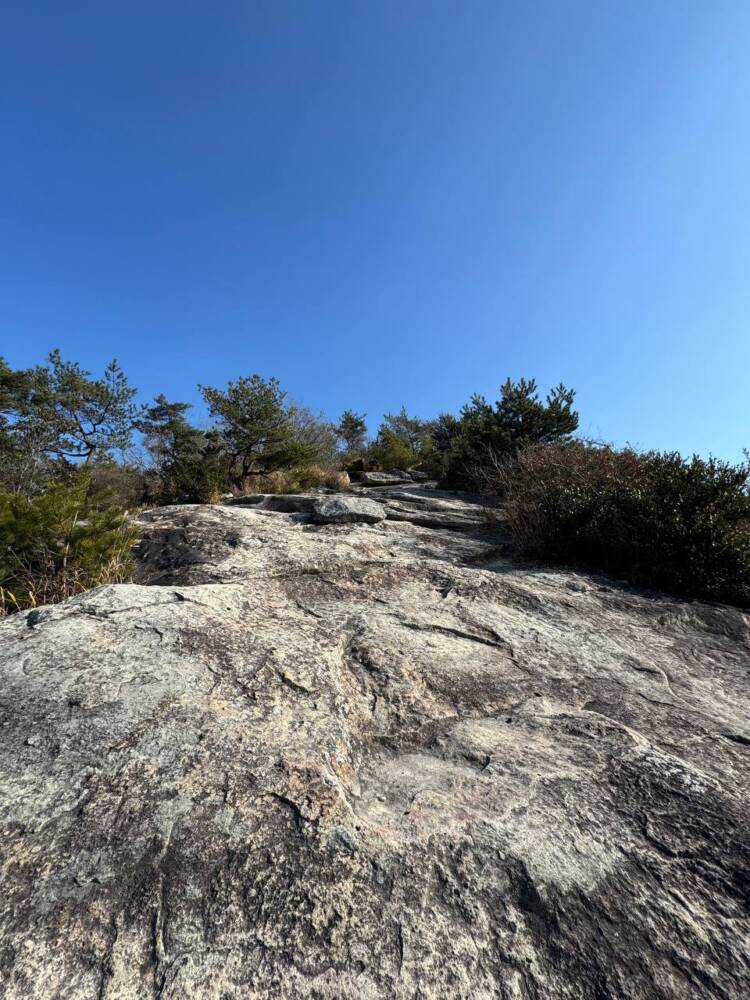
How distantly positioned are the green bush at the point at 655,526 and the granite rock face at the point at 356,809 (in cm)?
151

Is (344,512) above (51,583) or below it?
above

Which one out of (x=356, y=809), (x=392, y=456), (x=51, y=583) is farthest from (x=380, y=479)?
(x=356, y=809)

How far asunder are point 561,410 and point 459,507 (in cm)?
787

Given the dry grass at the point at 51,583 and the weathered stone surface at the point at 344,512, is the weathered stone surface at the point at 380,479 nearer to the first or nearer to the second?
the weathered stone surface at the point at 344,512

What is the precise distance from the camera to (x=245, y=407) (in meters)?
13.7

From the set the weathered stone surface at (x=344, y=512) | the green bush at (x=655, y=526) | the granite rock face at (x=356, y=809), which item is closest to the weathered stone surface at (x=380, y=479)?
the weathered stone surface at (x=344, y=512)

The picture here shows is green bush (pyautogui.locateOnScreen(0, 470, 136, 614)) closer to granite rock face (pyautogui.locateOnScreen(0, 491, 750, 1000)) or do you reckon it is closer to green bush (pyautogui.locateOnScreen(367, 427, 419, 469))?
granite rock face (pyautogui.locateOnScreen(0, 491, 750, 1000))

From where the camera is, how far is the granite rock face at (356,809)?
4.17 ft

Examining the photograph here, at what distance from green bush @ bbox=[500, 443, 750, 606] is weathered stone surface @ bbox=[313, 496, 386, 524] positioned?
6.99 feet

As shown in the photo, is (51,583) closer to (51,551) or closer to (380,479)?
(51,551)

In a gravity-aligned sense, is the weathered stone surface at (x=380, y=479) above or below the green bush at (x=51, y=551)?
above

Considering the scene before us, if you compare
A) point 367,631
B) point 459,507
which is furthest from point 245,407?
point 367,631

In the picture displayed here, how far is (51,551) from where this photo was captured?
436 cm

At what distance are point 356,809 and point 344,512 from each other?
507cm
